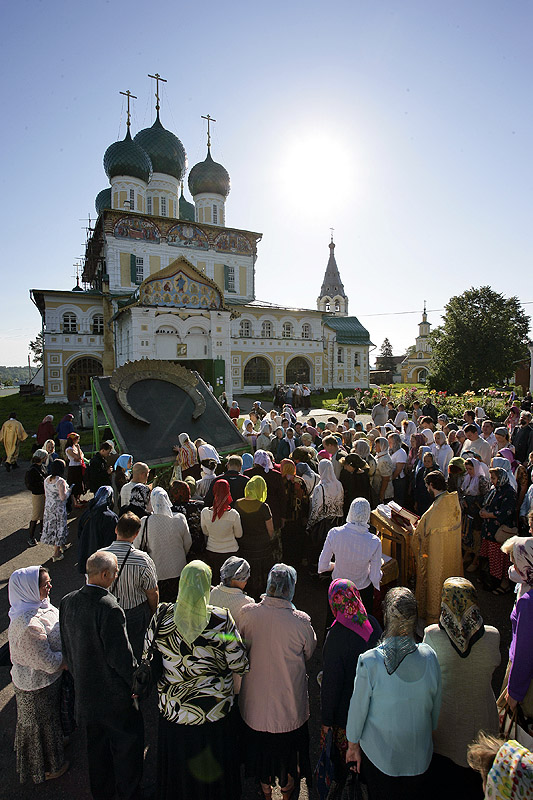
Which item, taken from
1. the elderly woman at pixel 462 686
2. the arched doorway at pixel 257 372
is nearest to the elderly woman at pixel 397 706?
the elderly woman at pixel 462 686

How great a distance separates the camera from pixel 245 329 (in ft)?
119

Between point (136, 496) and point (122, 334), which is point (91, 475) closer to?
point (136, 496)

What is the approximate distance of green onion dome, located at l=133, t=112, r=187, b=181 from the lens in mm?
35781

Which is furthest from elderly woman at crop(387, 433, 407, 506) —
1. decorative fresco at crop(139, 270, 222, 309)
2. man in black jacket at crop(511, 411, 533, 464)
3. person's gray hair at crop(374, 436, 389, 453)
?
decorative fresco at crop(139, 270, 222, 309)

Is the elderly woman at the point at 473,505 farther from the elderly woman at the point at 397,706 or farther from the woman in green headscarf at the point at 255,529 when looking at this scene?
the elderly woman at the point at 397,706

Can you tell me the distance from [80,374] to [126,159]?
53.8 feet

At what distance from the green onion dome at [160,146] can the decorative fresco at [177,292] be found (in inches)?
678

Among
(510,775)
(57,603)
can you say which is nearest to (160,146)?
(57,603)

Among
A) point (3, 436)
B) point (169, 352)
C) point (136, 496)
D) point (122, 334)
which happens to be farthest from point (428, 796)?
point (122, 334)

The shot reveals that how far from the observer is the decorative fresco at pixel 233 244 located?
36.9 m

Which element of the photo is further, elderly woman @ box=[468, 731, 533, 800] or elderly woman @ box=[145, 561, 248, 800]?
elderly woman @ box=[145, 561, 248, 800]

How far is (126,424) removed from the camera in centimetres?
887

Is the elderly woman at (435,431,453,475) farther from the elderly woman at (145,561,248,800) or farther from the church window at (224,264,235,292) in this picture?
the church window at (224,264,235,292)

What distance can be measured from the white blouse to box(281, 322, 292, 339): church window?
1397 inches
